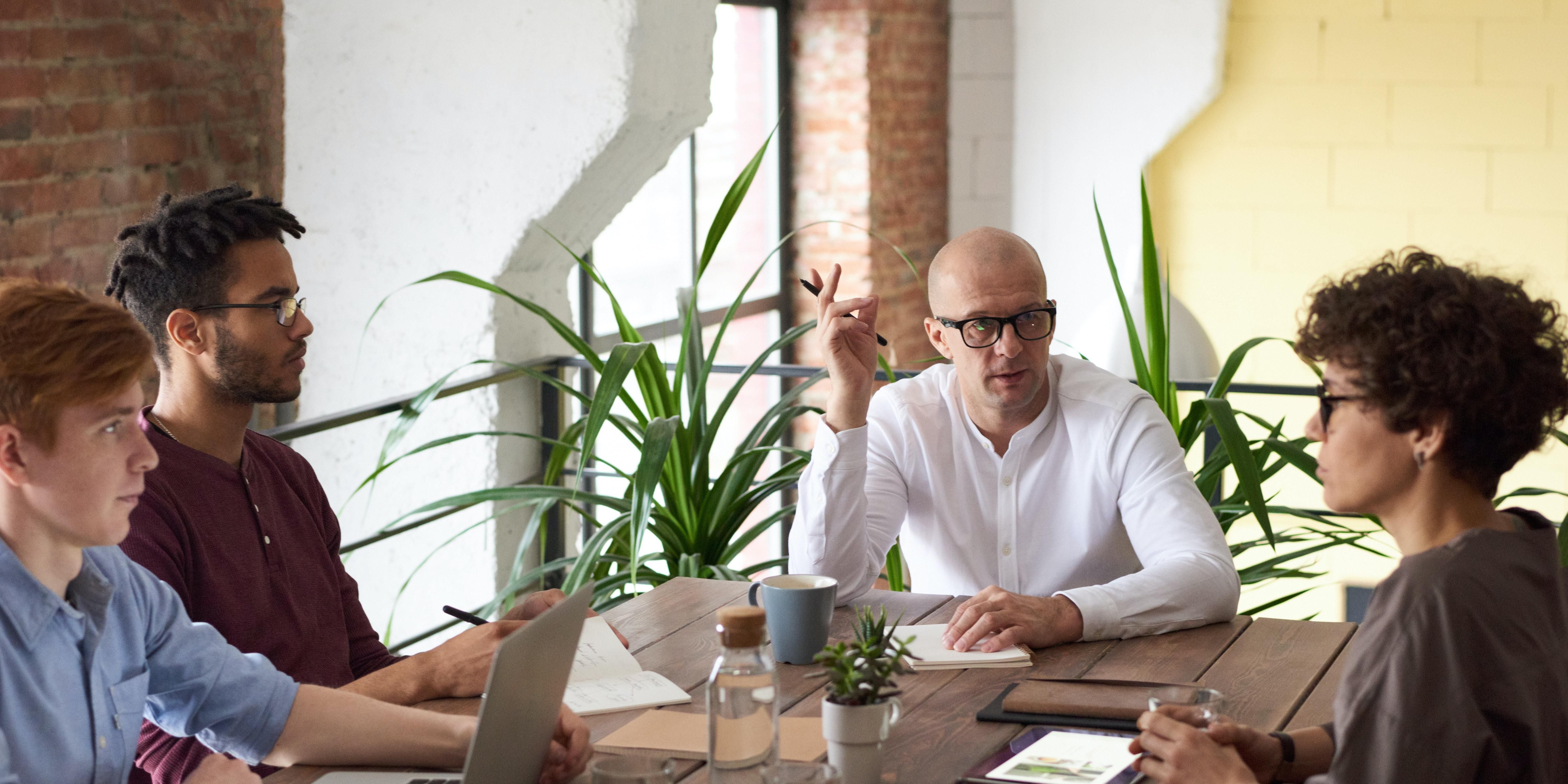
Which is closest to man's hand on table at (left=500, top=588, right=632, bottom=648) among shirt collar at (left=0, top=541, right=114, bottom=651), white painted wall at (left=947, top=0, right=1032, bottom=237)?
shirt collar at (left=0, top=541, right=114, bottom=651)

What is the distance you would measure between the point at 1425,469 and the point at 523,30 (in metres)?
2.39

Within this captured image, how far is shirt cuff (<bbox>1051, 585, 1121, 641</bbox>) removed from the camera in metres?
1.83

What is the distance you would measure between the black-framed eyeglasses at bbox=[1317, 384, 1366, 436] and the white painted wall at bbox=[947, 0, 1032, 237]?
4.10 meters

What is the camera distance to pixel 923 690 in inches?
64.8

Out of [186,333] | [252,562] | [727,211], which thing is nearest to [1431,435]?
[252,562]

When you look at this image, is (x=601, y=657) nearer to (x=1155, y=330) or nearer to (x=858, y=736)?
(x=858, y=736)

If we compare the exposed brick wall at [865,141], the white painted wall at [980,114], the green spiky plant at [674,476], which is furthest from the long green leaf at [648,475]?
the white painted wall at [980,114]

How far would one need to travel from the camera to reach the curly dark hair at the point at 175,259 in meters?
1.85

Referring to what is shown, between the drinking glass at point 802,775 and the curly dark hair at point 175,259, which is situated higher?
the curly dark hair at point 175,259

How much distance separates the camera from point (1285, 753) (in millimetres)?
1407

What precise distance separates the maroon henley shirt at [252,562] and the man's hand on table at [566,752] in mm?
451

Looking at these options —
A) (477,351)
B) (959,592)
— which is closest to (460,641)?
(959,592)

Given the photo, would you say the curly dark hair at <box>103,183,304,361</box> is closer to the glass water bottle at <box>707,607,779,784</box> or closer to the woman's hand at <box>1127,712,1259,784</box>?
the glass water bottle at <box>707,607,779,784</box>

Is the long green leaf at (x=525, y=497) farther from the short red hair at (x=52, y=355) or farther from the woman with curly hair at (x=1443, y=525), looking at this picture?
the woman with curly hair at (x=1443, y=525)
